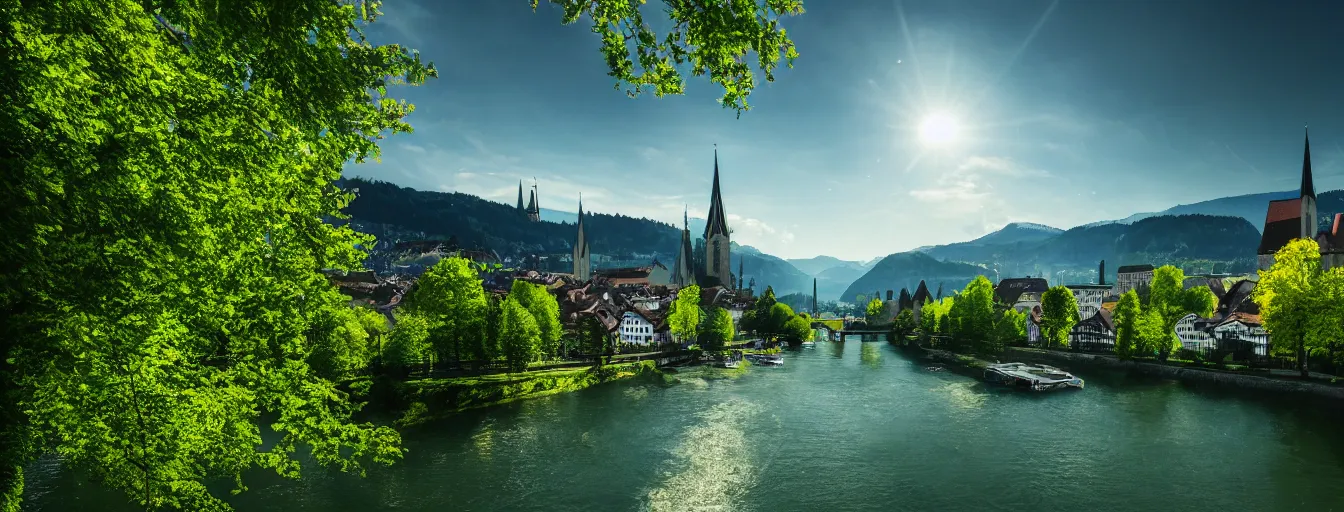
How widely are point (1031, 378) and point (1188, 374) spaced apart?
14.2m

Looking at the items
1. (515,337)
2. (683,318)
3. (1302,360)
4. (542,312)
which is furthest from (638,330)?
(1302,360)

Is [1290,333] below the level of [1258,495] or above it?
above

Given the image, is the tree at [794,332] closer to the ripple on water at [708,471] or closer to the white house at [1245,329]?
the white house at [1245,329]

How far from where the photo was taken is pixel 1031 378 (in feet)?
162

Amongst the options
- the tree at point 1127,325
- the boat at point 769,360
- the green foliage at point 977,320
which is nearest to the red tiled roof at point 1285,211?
the green foliage at point 977,320

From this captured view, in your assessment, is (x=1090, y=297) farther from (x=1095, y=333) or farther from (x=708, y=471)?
(x=708, y=471)

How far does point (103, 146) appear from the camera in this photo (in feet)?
15.8

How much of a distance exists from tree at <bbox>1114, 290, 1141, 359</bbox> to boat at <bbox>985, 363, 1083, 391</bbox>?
8.60 m

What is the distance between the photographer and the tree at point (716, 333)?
7650 centimetres

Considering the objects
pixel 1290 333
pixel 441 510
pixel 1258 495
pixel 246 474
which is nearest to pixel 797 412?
pixel 1258 495

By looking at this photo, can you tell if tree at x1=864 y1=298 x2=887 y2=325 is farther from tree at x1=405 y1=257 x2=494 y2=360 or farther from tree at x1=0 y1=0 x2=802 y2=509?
tree at x1=0 y1=0 x2=802 y2=509

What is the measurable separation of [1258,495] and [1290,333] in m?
28.7

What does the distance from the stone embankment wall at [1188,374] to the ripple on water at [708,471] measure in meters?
40.0

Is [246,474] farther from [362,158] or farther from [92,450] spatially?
[362,158]
